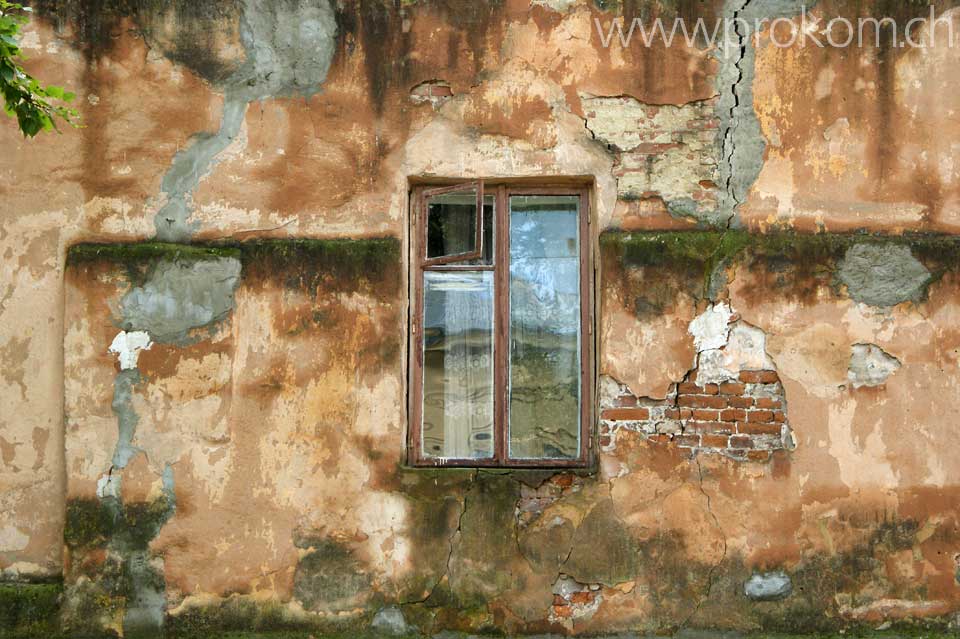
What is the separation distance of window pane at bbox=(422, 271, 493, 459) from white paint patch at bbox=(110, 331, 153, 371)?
134 cm

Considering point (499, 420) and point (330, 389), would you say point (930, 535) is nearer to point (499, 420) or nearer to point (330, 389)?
point (499, 420)

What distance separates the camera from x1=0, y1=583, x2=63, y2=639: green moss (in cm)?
446

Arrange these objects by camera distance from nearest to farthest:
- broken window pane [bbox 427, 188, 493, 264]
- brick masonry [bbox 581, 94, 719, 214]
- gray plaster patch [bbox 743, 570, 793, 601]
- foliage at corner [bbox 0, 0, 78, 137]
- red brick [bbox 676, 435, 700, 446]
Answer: foliage at corner [bbox 0, 0, 78, 137] → gray plaster patch [bbox 743, 570, 793, 601] → red brick [bbox 676, 435, 700, 446] → brick masonry [bbox 581, 94, 719, 214] → broken window pane [bbox 427, 188, 493, 264]

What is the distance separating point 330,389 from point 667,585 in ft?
5.97

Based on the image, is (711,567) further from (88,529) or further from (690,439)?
(88,529)

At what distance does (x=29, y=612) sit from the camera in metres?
4.48

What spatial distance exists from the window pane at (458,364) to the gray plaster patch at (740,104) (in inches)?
48.7

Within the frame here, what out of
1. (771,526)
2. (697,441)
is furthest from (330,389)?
(771,526)

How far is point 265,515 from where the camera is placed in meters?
4.50

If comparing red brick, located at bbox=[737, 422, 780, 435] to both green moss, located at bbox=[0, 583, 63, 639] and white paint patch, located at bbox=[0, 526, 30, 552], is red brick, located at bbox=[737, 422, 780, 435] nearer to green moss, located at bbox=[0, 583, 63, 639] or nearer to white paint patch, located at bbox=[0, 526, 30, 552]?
green moss, located at bbox=[0, 583, 63, 639]

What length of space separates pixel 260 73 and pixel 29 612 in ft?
9.13

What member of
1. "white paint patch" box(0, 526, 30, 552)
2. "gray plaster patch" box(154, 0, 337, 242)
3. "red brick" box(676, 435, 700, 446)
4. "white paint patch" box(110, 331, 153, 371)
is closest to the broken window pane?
"gray plaster patch" box(154, 0, 337, 242)

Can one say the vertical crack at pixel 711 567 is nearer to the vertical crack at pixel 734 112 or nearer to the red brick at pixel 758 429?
the red brick at pixel 758 429

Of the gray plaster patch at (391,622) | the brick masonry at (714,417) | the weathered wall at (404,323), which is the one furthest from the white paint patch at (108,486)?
the brick masonry at (714,417)
